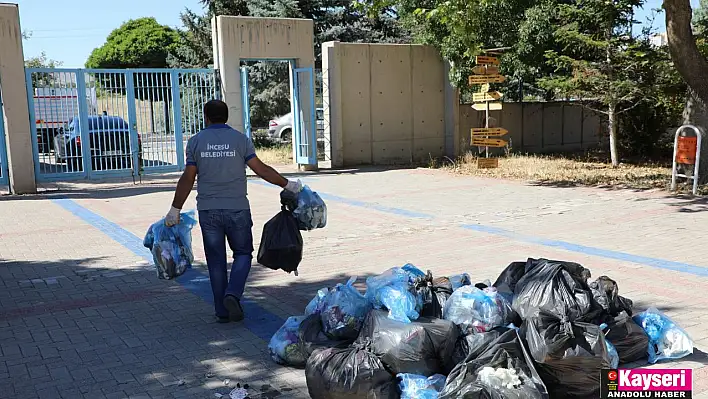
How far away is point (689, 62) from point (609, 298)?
8.73 m

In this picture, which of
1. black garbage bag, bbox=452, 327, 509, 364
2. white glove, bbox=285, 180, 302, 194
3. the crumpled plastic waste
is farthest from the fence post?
the crumpled plastic waste

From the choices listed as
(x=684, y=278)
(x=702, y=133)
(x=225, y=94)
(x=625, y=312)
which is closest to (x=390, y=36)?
(x=225, y=94)

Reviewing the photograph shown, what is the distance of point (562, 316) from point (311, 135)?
13027 mm

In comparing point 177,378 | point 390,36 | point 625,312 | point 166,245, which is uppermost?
point 390,36

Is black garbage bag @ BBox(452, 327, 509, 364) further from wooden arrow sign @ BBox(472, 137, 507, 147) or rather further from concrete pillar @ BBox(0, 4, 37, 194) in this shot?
wooden arrow sign @ BBox(472, 137, 507, 147)

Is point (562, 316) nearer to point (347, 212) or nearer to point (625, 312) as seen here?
point (625, 312)

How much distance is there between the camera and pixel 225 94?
15.6 m

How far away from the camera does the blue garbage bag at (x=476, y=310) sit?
14.3 ft

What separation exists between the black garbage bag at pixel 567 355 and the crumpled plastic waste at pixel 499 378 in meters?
0.25

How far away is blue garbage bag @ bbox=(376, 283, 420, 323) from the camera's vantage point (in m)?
4.28

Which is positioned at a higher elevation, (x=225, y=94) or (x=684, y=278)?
(x=225, y=94)

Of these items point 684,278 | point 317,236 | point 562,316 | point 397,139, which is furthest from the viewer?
point 397,139

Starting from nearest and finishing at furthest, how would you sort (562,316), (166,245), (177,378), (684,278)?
(562,316), (177,378), (166,245), (684,278)

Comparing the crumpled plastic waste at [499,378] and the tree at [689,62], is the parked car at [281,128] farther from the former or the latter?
the crumpled plastic waste at [499,378]
